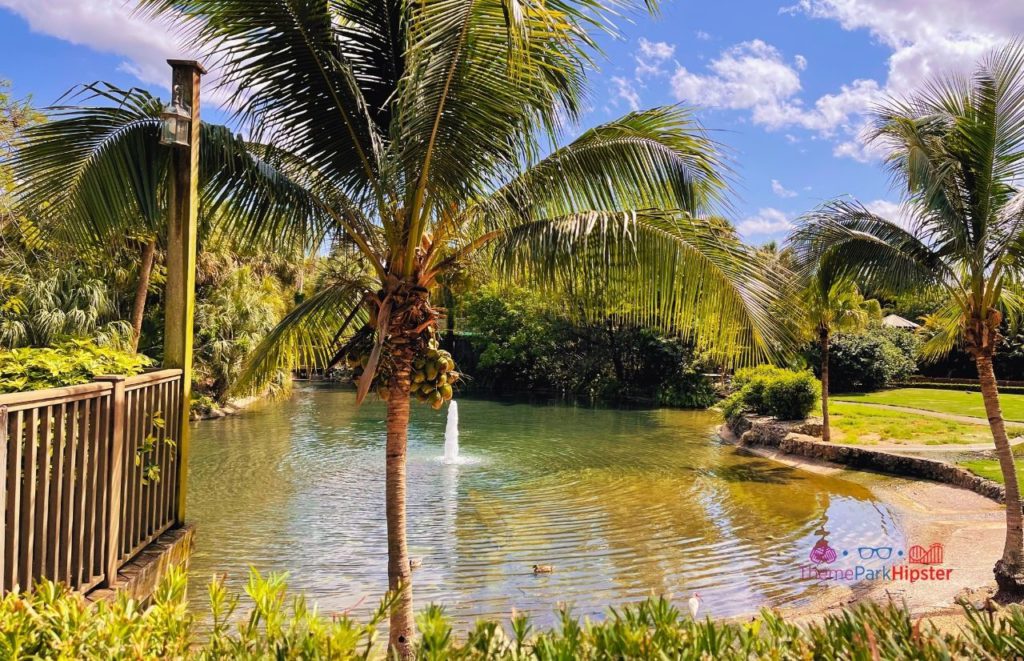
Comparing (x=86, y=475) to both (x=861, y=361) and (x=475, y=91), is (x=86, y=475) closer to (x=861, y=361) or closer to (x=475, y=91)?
(x=475, y=91)

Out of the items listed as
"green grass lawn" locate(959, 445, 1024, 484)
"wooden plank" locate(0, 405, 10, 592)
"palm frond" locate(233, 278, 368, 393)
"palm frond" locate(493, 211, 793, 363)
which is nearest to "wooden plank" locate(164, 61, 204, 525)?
"palm frond" locate(233, 278, 368, 393)

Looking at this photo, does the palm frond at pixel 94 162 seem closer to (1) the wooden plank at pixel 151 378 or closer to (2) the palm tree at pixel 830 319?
(1) the wooden plank at pixel 151 378

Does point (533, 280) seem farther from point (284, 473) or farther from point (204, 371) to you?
point (204, 371)

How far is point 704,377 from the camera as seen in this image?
107 feet

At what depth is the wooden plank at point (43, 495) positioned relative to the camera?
358 centimetres

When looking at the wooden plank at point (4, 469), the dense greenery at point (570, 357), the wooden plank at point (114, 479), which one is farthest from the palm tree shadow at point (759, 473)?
the dense greenery at point (570, 357)

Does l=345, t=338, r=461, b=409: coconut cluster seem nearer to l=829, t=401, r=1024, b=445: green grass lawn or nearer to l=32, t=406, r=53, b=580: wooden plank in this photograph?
l=32, t=406, r=53, b=580: wooden plank

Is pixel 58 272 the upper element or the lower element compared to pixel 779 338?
upper

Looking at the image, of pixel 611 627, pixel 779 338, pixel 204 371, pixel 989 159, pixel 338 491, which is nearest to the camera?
pixel 611 627

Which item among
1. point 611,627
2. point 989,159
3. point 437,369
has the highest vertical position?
point 989,159

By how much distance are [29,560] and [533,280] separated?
3.53 m

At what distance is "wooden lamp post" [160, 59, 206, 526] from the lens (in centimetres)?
515

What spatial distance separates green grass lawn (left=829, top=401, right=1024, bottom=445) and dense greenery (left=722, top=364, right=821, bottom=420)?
3.53 feet

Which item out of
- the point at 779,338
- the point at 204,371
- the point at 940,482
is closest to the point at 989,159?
the point at 779,338
